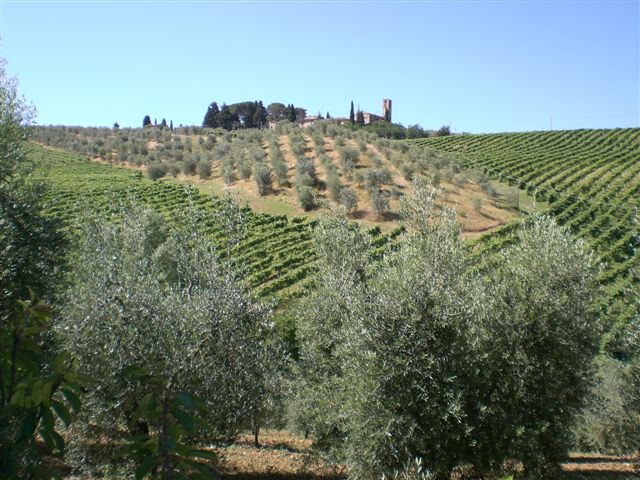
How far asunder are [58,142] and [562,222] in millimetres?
65105

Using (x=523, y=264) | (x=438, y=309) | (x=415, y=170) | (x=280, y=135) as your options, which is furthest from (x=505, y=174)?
(x=438, y=309)

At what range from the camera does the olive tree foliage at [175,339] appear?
29.8 ft

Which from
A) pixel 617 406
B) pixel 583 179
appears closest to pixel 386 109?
pixel 583 179

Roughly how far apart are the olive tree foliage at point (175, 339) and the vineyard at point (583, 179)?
1823 centimetres

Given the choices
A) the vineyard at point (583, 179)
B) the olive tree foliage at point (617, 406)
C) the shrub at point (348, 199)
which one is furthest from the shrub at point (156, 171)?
the olive tree foliage at point (617, 406)

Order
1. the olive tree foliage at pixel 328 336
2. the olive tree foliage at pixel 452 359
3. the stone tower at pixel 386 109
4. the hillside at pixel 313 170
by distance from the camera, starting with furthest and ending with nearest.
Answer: the stone tower at pixel 386 109, the hillside at pixel 313 170, the olive tree foliage at pixel 328 336, the olive tree foliage at pixel 452 359

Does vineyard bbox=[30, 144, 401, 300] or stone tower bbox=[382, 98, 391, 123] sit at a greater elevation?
stone tower bbox=[382, 98, 391, 123]

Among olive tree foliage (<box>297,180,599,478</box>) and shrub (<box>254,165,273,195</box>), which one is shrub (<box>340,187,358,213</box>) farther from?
olive tree foliage (<box>297,180,599,478</box>)

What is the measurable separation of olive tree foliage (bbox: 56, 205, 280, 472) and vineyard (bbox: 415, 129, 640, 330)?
1823 centimetres

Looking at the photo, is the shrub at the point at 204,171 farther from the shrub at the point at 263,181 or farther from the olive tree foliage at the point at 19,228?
the olive tree foliage at the point at 19,228

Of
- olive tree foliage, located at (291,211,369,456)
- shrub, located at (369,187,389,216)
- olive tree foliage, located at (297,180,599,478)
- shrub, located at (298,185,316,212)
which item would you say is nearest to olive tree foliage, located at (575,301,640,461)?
olive tree foliage, located at (297,180,599,478)

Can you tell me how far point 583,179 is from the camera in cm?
5931

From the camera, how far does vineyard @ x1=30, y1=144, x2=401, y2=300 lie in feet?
112

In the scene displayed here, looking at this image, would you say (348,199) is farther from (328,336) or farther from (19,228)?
(19,228)
